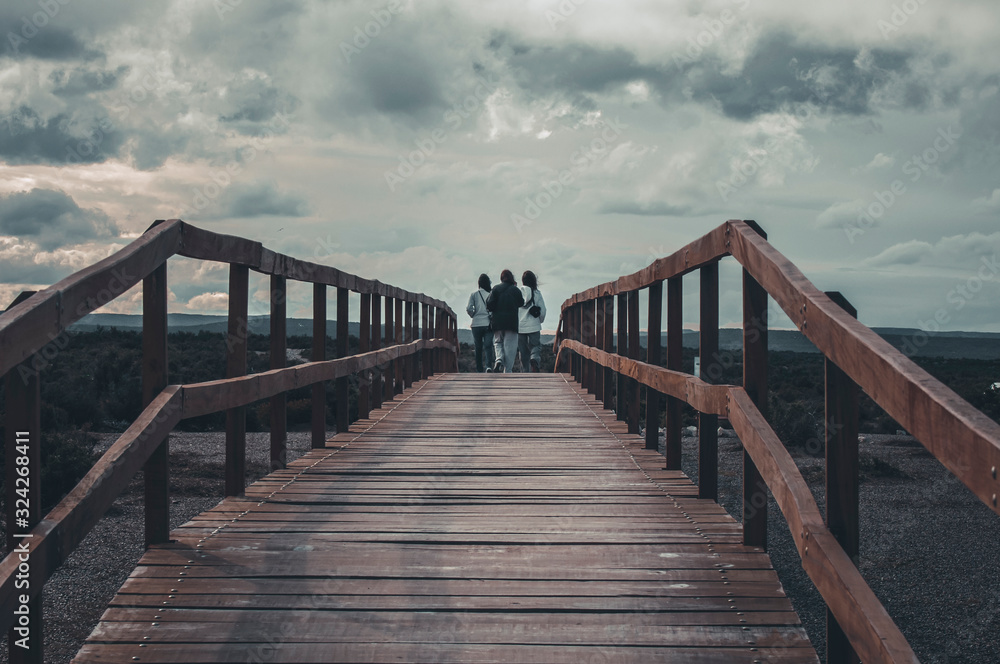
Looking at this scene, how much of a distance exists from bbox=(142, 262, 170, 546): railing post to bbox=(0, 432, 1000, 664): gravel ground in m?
3.10

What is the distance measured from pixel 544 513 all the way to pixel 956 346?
120 metres

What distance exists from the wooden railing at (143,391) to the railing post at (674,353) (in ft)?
7.36

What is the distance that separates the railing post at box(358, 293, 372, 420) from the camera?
7.77 m

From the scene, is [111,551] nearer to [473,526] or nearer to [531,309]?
[473,526]

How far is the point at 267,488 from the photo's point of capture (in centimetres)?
449

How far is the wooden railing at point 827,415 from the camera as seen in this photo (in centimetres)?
176

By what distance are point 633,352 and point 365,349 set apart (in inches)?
106

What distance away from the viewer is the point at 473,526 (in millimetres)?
3754

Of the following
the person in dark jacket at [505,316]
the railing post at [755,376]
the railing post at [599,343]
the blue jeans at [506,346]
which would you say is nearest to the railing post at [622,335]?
the railing post at [599,343]

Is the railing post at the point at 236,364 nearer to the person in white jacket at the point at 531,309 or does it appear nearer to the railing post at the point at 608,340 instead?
the railing post at the point at 608,340

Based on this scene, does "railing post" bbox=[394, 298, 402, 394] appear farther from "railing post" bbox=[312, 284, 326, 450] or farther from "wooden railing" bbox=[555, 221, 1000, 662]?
"wooden railing" bbox=[555, 221, 1000, 662]

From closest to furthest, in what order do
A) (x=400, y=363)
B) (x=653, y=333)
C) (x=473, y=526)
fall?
(x=473, y=526) → (x=653, y=333) → (x=400, y=363)

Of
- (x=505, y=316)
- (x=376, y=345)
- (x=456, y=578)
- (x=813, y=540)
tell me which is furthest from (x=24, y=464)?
(x=505, y=316)

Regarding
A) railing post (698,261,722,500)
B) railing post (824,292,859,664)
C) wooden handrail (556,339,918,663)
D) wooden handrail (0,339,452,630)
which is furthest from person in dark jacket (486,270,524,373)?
railing post (824,292,859,664)
